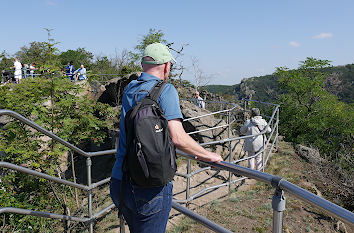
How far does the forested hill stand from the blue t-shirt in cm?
2479

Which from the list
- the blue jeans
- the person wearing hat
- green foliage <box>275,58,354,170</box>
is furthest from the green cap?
green foliage <box>275,58,354,170</box>

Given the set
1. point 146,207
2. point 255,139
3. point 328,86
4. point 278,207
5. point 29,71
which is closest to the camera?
point 278,207

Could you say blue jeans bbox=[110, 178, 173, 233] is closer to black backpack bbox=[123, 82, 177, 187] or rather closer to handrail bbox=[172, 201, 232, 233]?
black backpack bbox=[123, 82, 177, 187]

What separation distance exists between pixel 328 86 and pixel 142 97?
3702 centimetres

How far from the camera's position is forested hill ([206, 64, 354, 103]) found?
34625mm

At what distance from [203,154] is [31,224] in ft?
10.9

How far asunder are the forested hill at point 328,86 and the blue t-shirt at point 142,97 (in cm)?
2479

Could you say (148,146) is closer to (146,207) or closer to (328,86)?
(146,207)

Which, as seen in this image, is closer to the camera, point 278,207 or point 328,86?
point 278,207

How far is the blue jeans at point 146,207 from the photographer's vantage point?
68.4 inches

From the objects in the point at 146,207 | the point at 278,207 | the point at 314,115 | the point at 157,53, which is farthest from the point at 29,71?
the point at 314,115

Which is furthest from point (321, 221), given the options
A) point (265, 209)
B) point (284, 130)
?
point (284, 130)

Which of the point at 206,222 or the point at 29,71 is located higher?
the point at 29,71

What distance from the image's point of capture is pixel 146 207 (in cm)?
174
